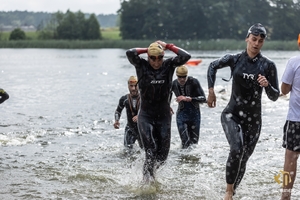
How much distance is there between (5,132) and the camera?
617 inches

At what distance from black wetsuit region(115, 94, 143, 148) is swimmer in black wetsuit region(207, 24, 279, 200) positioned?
12.2 ft

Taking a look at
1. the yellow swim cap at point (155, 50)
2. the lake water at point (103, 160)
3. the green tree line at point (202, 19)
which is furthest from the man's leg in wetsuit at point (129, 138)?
the green tree line at point (202, 19)

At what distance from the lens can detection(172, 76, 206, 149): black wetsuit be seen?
1145 centimetres

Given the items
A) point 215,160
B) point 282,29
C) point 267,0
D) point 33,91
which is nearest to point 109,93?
point 33,91

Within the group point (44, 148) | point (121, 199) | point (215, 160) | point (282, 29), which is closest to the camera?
point (121, 199)

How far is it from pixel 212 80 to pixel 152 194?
6.74ft

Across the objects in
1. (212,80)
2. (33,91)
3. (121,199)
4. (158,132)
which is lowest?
(33,91)

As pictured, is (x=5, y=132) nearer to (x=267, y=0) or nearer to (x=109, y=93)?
(x=109, y=93)

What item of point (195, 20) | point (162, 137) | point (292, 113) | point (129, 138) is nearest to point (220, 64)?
point (292, 113)

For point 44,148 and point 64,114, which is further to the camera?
point 64,114

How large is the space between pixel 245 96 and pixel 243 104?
0.11 metres

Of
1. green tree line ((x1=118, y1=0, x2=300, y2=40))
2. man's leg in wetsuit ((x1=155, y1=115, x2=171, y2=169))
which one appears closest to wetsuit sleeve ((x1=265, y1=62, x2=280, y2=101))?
man's leg in wetsuit ((x1=155, y1=115, x2=171, y2=169))

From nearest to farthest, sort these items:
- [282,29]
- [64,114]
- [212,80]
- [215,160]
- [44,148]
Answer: [212,80] → [215,160] → [44,148] → [64,114] → [282,29]

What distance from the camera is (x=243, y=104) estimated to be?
7.15 meters
